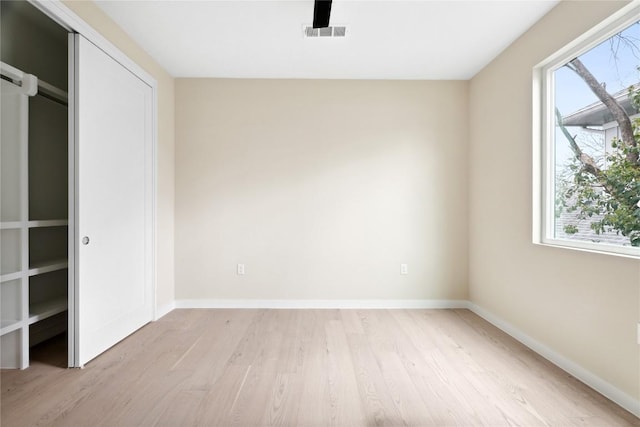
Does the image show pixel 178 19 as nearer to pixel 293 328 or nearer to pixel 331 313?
pixel 293 328

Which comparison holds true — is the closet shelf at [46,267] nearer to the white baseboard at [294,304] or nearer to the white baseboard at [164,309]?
the white baseboard at [164,309]

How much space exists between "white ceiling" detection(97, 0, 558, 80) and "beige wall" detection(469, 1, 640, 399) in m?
0.24

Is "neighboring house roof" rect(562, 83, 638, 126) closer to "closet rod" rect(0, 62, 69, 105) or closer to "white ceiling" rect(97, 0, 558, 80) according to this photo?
"white ceiling" rect(97, 0, 558, 80)

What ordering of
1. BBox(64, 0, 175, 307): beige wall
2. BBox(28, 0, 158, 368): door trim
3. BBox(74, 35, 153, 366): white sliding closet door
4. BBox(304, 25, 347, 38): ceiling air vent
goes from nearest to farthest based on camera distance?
BBox(28, 0, 158, 368): door trim, BBox(74, 35, 153, 366): white sliding closet door, BBox(304, 25, 347, 38): ceiling air vent, BBox(64, 0, 175, 307): beige wall

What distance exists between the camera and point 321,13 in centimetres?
240

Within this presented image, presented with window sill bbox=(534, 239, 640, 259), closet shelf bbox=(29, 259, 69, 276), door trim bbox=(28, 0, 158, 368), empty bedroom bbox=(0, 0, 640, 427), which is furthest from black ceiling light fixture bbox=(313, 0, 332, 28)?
closet shelf bbox=(29, 259, 69, 276)

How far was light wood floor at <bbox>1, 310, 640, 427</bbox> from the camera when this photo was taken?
5.81 feet

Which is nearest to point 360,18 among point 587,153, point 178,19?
point 178,19

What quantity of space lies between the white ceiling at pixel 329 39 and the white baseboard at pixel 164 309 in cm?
256

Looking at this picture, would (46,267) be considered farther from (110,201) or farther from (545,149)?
(545,149)

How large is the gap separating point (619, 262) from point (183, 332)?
329 cm

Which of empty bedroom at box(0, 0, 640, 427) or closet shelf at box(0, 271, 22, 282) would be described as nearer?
empty bedroom at box(0, 0, 640, 427)

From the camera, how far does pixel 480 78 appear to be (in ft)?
11.6

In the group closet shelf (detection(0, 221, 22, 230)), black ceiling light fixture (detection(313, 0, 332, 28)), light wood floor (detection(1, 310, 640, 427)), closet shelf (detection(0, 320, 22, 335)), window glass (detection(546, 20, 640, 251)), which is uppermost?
black ceiling light fixture (detection(313, 0, 332, 28))
